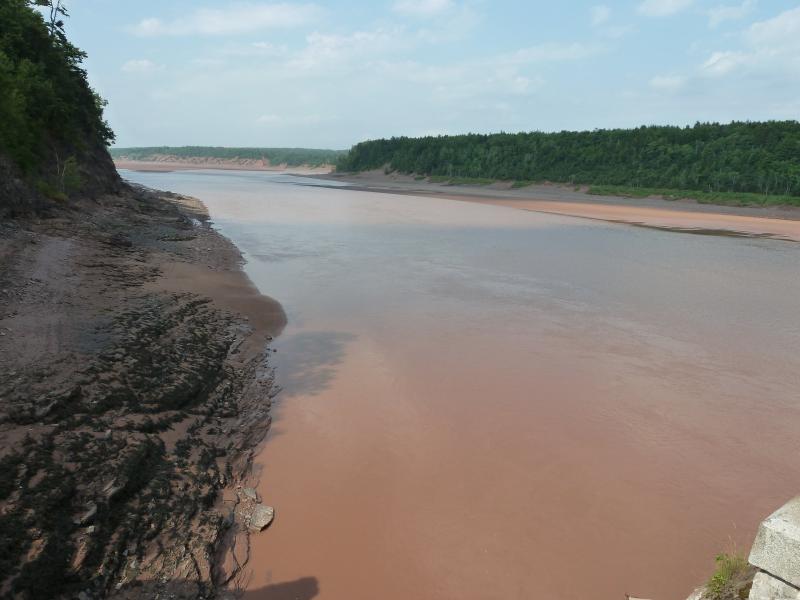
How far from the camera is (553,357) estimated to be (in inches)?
365

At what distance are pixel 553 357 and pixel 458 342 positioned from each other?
1824mm

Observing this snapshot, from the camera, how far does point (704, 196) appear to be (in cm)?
4372

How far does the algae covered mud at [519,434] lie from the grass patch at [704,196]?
30.2m

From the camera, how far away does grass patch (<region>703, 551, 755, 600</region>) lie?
9.97 feet

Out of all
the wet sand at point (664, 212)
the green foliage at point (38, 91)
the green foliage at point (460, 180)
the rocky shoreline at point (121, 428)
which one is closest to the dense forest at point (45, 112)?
the green foliage at point (38, 91)

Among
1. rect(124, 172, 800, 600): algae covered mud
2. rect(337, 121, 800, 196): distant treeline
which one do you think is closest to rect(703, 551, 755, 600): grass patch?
rect(124, 172, 800, 600): algae covered mud

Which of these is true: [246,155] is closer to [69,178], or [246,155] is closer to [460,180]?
[460,180]

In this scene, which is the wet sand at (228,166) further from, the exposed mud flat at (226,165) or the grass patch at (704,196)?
the grass patch at (704,196)

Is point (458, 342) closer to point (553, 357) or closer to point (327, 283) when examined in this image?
point (553, 357)

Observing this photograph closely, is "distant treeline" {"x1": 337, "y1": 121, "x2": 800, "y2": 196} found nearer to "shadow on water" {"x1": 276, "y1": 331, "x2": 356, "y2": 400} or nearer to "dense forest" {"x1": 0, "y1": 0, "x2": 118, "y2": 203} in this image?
"shadow on water" {"x1": 276, "y1": 331, "x2": 356, "y2": 400}

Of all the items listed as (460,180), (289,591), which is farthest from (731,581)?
(460,180)

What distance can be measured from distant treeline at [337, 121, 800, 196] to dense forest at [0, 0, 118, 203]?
49487 millimetres

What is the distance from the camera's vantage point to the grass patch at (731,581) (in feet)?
9.97

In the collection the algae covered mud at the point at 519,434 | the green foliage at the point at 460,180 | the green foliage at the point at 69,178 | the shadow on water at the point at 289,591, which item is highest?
the green foliage at the point at 460,180
